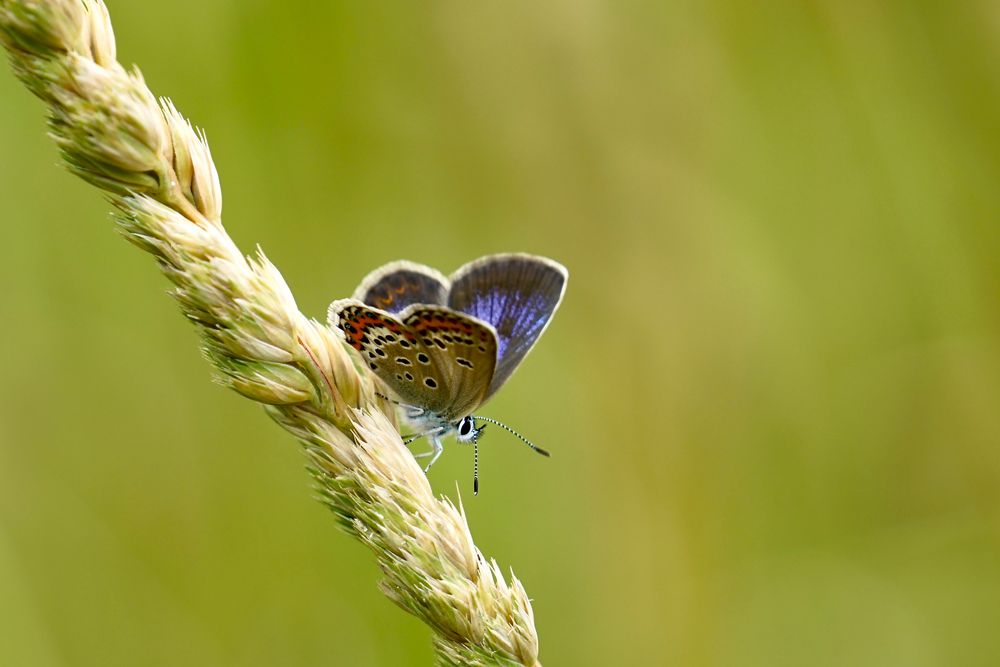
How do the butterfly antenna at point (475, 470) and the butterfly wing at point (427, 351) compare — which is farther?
the butterfly antenna at point (475, 470)

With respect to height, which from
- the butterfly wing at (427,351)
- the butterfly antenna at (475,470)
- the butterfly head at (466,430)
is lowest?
the butterfly antenna at (475,470)

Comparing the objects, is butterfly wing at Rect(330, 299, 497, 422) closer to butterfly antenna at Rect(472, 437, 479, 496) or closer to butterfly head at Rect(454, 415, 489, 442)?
butterfly head at Rect(454, 415, 489, 442)

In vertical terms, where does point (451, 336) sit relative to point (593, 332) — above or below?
above

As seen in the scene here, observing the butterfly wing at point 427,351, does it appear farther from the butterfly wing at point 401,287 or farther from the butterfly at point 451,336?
the butterfly wing at point 401,287

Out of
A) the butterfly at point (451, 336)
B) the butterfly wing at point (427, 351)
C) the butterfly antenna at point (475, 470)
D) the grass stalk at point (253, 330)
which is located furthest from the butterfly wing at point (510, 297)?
the grass stalk at point (253, 330)

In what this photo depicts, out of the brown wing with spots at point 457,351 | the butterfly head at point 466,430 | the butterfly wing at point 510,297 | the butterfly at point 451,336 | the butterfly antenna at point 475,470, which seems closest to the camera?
the brown wing with spots at point 457,351

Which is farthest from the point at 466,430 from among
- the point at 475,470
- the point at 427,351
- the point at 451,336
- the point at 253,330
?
the point at 253,330

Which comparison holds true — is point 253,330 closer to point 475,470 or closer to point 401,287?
point 401,287
